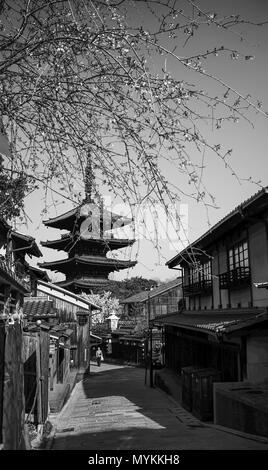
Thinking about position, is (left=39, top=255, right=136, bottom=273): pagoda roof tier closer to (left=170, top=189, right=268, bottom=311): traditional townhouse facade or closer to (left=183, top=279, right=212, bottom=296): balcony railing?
(left=183, top=279, right=212, bottom=296): balcony railing

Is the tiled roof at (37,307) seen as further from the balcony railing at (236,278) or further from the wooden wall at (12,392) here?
the wooden wall at (12,392)

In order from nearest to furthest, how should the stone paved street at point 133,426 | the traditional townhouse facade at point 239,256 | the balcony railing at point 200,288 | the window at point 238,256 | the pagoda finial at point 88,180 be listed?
the pagoda finial at point 88,180
the stone paved street at point 133,426
the traditional townhouse facade at point 239,256
the window at point 238,256
the balcony railing at point 200,288

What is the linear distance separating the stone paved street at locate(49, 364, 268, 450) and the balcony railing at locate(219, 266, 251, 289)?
4.88m

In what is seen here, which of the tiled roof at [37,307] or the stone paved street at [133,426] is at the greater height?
the tiled roof at [37,307]

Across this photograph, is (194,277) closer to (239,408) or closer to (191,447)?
(239,408)

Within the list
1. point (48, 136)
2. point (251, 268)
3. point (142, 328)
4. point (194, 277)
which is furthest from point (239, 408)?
point (142, 328)

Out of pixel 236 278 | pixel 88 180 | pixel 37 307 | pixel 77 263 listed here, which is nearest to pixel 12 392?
pixel 88 180

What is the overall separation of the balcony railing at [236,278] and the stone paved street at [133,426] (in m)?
4.88

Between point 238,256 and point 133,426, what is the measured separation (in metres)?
7.42

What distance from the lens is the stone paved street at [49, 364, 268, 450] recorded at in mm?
8477

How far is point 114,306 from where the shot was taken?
2029 inches

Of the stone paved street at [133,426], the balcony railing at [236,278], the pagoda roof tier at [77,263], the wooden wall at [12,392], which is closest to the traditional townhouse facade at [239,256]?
the balcony railing at [236,278]

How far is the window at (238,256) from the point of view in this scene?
15.0 m
